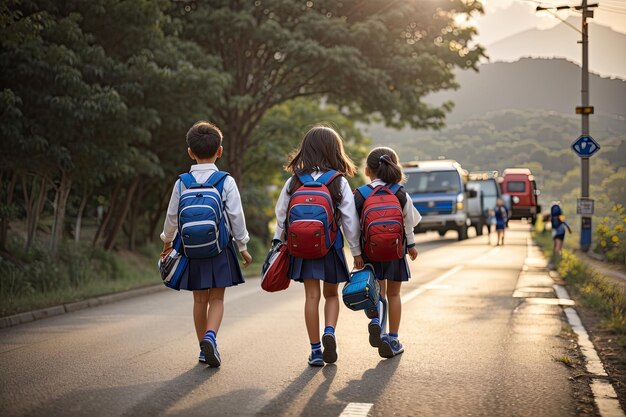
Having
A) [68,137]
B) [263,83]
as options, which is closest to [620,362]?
[68,137]

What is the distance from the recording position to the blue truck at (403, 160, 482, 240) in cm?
3117

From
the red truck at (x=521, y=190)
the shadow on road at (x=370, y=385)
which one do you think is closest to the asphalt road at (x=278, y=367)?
the shadow on road at (x=370, y=385)

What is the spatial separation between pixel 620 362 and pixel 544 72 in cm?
2227

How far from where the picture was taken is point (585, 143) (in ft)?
72.0

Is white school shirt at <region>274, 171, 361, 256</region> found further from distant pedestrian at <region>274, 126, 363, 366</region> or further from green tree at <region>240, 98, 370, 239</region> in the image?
green tree at <region>240, 98, 370, 239</region>

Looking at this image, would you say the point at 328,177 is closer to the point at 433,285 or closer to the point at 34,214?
the point at 433,285

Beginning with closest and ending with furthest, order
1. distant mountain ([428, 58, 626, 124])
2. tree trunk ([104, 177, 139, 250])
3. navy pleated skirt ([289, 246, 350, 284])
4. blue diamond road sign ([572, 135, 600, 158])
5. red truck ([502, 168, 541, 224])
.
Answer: navy pleated skirt ([289, 246, 350, 284])
tree trunk ([104, 177, 139, 250])
blue diamond road sign ([572, 135, 600, 158])
distant mountain ([428, 58, 626, 124])
red truck ([502, 168, 541, 224])

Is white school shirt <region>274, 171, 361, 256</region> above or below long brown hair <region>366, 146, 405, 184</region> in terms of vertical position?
below

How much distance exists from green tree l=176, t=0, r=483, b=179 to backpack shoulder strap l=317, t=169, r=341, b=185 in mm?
13315

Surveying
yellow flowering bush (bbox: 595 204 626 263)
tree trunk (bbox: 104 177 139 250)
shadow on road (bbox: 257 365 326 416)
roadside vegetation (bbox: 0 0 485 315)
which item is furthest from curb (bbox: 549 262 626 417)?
tree trunk (bbox: 104 177 139 250)

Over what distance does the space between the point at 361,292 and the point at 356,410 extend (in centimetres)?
137

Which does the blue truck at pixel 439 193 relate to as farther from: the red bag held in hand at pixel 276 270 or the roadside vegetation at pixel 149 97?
the red bag held in hand at pixel 276 270

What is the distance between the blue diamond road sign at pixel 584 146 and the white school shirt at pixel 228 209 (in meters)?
17.3

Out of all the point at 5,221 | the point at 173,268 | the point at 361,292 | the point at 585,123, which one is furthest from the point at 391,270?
the point at 585,123
